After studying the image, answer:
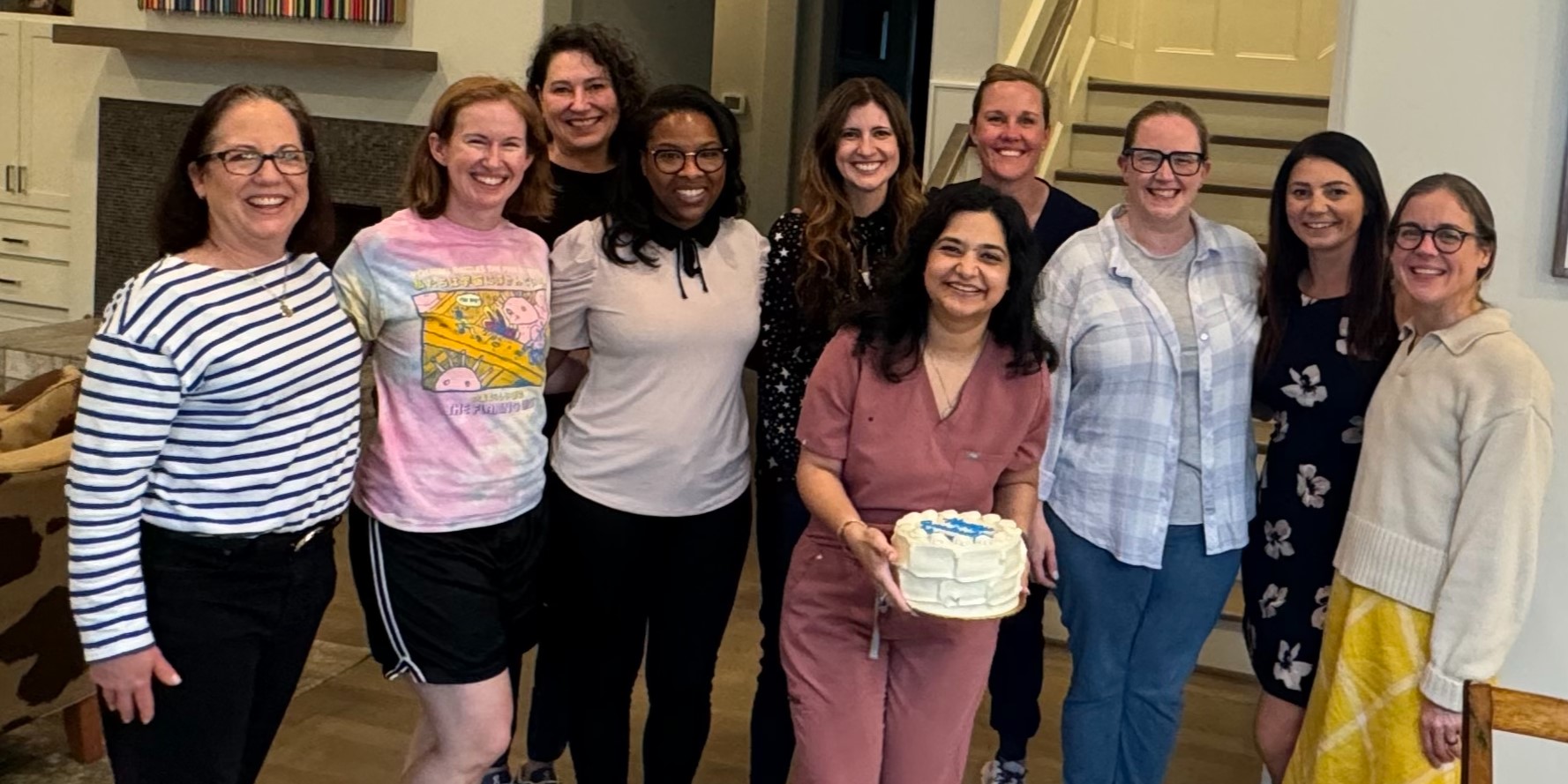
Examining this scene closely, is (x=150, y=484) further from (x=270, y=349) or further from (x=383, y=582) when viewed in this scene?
(x=383, y=582)

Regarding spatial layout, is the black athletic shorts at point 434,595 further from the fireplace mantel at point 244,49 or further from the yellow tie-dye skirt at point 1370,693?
the fireplace mantel at point 244,49

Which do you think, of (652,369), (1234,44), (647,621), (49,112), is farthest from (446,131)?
(49,112)

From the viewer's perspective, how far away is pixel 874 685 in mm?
2295

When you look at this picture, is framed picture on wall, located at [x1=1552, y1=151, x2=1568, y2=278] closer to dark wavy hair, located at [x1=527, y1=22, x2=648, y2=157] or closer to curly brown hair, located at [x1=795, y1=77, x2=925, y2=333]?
curly brown hair, located at [x1=795, y1=77, x2=925, y2=333]

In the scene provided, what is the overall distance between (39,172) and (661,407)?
584 centimetres

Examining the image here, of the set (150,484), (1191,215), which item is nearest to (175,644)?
(150,484)

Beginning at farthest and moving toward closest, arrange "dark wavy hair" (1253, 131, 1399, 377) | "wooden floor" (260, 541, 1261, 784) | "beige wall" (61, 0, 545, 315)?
"beige wall" (61, 0, 545, 315), "wooden floor" (260, 541, 1261, 784), "dark wavy hair" (1253, 131, 1399, 377)

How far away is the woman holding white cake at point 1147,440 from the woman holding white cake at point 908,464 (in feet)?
1.08

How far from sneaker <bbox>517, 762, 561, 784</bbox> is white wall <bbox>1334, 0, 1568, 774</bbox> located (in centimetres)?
194

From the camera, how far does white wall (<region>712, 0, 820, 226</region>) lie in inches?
344

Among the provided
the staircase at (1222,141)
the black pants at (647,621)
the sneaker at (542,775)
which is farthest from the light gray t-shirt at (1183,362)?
the staircase at (1222,141)

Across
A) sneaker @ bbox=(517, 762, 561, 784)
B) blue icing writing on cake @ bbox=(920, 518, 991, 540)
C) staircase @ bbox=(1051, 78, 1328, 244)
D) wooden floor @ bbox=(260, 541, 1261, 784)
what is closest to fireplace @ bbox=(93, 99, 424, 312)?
wooden floor @ bbox=(260, 541, 1261, 784)

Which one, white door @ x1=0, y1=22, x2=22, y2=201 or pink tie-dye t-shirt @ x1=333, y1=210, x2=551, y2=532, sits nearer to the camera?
pink tie-dye t-shirt @ x1=333, y1=210, x2=551, y2=532

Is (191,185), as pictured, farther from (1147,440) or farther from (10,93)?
(10,93)
